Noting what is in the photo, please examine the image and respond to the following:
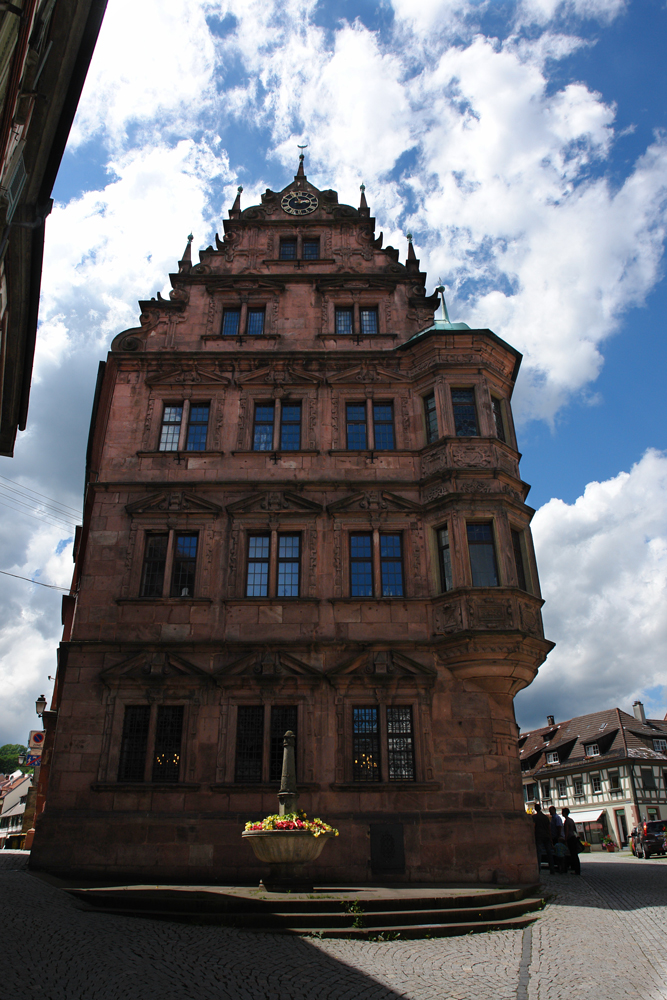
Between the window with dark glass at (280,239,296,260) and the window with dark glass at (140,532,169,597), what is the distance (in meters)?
11.1

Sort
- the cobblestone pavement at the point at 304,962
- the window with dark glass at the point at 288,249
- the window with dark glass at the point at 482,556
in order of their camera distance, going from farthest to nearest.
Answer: the window with dark glass at the point at 288,249 → the window with dark glass at the point at 482,556 → the cobblestone pavement at the point at 304,962

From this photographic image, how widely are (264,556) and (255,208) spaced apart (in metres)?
13.6

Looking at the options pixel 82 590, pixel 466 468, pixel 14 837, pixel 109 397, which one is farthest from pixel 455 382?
pixel 14 837

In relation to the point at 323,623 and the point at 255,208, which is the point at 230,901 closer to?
the point at 323,623

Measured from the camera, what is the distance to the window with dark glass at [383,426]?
1997cm

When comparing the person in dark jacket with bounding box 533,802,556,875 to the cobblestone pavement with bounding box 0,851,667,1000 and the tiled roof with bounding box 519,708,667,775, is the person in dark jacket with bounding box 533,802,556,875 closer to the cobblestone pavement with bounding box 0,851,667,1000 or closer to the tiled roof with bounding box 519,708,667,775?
the cobblestone pavement with bounding box 0,851,667,1000

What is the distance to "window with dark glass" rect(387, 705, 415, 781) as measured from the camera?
16047 millimetres

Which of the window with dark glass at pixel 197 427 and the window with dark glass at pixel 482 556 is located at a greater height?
the window with dark glass at pixel 197 427

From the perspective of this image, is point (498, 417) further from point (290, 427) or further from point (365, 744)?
point (365, 744)

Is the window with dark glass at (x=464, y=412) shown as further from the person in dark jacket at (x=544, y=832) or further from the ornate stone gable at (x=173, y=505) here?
the person in dark jacket at (x=544, y=832)

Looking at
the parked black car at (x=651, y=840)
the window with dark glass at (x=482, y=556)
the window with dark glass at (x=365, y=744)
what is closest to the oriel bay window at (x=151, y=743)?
the window with dark glass at (x=365, y=744)

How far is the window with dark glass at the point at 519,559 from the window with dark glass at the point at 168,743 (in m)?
9.48

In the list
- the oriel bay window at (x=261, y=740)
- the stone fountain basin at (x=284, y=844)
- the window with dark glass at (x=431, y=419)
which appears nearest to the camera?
the stone fountain basin at (x=284, y=844)

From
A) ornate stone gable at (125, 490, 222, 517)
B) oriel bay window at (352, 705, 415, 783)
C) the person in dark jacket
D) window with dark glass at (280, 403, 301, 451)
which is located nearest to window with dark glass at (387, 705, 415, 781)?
oriel bay window at (352, 705, 415, 783)
